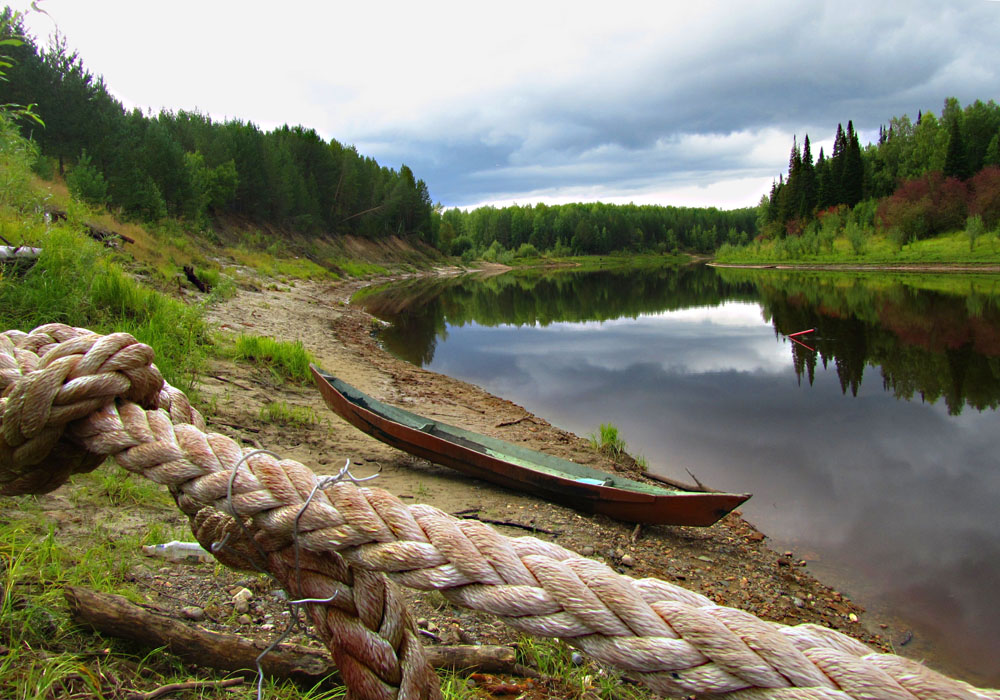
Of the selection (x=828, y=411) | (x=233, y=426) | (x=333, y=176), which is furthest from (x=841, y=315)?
(x=333, y=176)

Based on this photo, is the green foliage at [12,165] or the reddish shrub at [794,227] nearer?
the green foliage at [12,165]

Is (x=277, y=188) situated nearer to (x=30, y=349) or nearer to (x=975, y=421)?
(x=975, y=421)

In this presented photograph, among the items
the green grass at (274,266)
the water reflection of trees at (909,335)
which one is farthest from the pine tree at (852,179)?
the green grass at (274,266)

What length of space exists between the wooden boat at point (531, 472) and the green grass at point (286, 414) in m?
0.40

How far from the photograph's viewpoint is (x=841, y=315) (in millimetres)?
29281

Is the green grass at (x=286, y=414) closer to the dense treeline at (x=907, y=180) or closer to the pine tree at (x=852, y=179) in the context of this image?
the dense treeline at (x=907, y=180)

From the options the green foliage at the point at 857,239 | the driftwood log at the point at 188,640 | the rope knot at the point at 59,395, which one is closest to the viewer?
the rope knot at the point at 59,395

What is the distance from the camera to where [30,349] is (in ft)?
4.45

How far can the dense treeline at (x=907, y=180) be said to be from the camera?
201 feet

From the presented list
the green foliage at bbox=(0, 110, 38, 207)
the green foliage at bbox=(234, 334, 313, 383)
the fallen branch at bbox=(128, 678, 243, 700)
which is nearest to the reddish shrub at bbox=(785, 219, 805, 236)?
the green foliage at bbox=(234, 334, 313, 383)

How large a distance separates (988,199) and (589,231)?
8920cm

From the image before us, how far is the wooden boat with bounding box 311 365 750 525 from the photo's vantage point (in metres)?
6.81

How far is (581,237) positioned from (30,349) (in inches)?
5595

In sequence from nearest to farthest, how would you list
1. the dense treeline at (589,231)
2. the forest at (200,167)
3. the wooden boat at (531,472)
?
1. the wooden boat at (531,472)
2. the forest at (200,167)
3. the dense treeline at (589,231)
